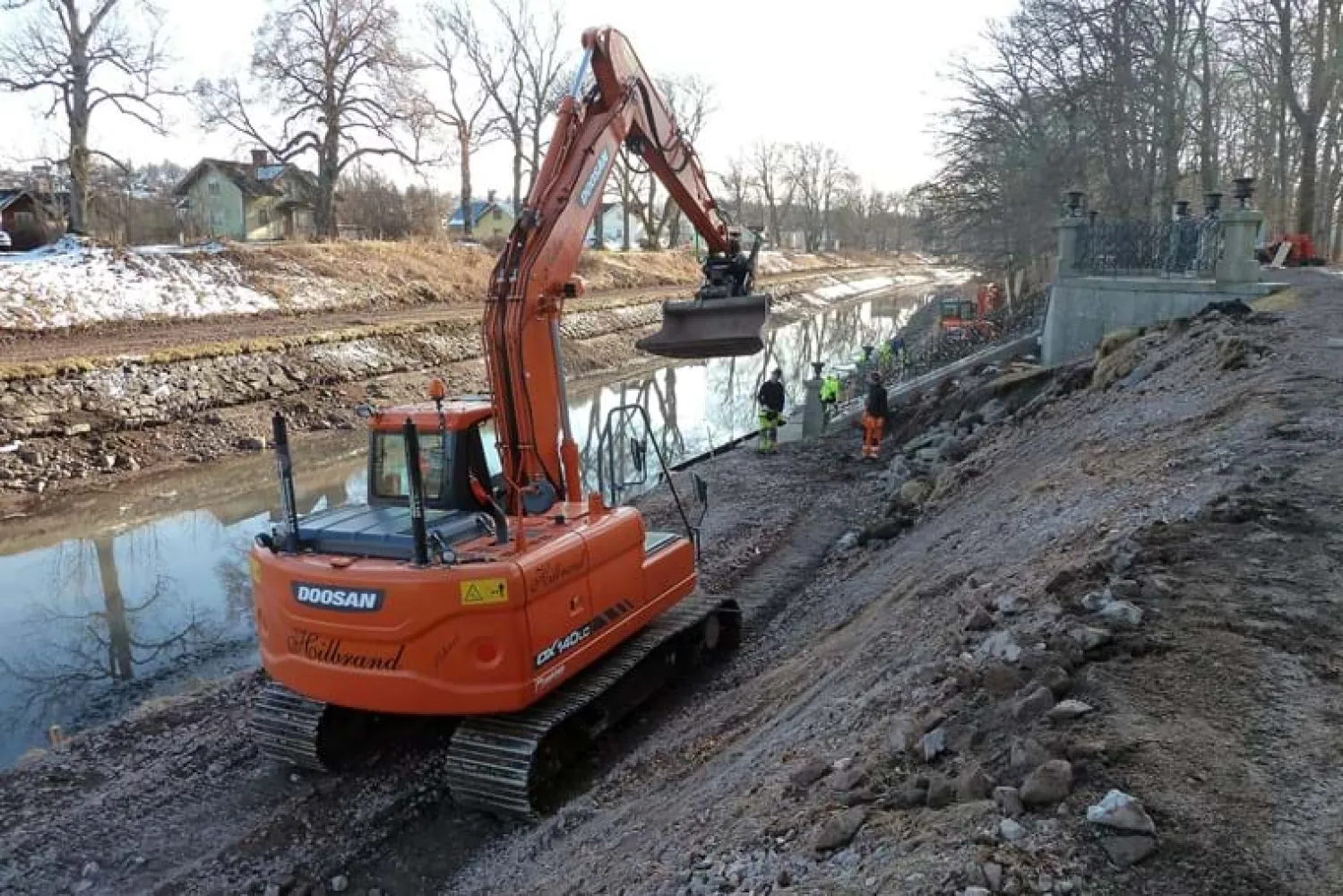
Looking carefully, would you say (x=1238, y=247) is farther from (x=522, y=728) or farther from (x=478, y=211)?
(x=478, y=211)

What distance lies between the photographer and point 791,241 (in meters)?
120

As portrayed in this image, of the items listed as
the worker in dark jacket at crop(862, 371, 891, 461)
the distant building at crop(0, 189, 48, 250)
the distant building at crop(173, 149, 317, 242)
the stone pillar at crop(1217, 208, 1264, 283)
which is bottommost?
the worker in dark jacket at crop(862, 371, 891, 461)

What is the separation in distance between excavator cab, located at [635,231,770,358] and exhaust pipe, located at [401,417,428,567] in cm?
422

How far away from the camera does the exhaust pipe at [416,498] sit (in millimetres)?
5621

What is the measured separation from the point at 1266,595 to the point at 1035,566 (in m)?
1.52

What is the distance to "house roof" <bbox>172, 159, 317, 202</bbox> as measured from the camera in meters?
55.6

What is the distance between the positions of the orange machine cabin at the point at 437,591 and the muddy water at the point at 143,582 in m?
1.68

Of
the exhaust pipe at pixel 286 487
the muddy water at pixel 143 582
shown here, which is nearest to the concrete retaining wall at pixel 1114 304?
the muddy water at pixel 143 582

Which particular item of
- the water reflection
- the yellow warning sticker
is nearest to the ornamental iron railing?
the yellow warning sticker

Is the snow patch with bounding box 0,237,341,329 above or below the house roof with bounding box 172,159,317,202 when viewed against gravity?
below

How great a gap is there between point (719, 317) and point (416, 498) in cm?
458

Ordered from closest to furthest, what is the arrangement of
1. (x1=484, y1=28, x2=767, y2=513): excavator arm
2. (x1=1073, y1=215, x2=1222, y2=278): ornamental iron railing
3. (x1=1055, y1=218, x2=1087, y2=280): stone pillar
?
(x1=484, y1=28, x2=767, y2=513): excavator arm < (x1=1073, y1=215, x2=1222, y2=278): ornamental iron railing < (x1=1055, y1=218, x2=1087, y2=280): stone pillar

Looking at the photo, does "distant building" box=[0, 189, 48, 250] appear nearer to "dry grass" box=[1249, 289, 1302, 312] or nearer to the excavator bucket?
the excavator bucket

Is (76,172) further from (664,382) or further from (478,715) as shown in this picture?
(478,715)
